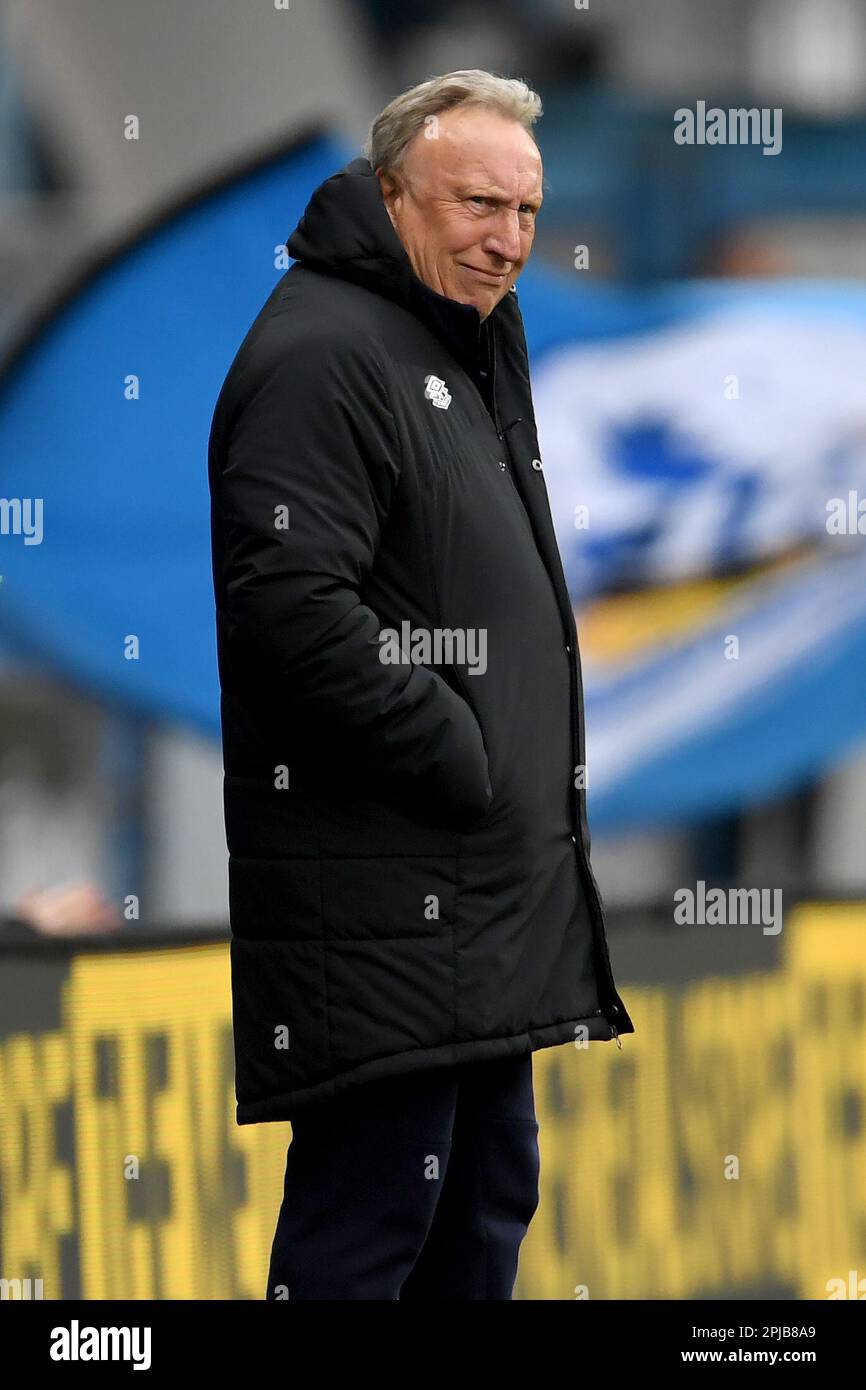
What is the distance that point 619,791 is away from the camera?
5387 mm

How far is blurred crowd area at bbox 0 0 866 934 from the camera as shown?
16.1 feet

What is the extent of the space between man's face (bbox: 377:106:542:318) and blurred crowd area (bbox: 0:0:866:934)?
272 centimetres

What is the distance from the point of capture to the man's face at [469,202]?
7.30 feet

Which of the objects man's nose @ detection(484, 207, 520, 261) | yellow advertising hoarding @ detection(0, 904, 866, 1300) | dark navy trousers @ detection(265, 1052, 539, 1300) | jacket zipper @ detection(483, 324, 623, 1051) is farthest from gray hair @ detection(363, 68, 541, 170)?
yellow advertising hoarding @ detection(0, 904, 866, 1300)

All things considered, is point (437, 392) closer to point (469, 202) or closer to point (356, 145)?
point (469, 202)

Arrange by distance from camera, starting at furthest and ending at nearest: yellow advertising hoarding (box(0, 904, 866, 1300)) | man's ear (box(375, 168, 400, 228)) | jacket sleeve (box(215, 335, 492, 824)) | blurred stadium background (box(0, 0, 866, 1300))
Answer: blurred stadium background (box(0, 0, 866, 1300))
yellow advertising hoarding (box(0, 904, 866, 1300))
man's ear (box(375, 168, 400, 228))
jacket sleeve (box(215, 335, 492, 824))

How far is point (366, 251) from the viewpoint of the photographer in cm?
220

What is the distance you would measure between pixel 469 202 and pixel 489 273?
81mm

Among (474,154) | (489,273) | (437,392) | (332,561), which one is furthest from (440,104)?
(332,561)

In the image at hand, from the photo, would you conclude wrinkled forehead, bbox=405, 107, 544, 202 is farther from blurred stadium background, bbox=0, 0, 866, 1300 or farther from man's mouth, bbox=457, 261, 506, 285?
blurred stadium background, bbox=0, 0, 866, 1300

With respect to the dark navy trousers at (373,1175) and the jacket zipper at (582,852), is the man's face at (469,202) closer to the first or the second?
the jacket zipper at (582,852)

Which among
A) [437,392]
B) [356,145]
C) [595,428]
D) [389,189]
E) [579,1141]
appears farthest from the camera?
[595,428]
